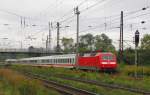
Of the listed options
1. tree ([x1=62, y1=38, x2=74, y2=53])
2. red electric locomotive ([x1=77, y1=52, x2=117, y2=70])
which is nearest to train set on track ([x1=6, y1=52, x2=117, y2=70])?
red electric locomotive ([x1=77, y1=52, x2=117, y2=70])

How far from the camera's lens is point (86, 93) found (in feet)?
69.9

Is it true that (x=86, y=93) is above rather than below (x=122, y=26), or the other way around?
below

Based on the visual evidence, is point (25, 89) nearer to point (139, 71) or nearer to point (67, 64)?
point (139, 71)

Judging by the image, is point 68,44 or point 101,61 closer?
point 101,61

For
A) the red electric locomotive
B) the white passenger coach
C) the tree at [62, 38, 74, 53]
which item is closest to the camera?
the red electric locomotive

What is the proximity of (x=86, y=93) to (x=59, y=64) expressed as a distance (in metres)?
43.1

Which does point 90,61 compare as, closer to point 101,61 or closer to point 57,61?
point 101,61

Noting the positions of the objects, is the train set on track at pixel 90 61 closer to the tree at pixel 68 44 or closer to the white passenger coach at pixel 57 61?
the white passenger coach at pixel 57 61

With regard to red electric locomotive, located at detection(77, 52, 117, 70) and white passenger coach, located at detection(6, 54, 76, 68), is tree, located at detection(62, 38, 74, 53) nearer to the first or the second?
white passenger coach, located at detection(6, 54, 76, 68)

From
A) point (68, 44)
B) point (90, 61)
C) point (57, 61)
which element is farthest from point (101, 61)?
point (68, 44)

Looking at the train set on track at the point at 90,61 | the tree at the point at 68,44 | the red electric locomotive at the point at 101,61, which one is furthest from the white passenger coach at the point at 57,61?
the tree at the point at 68,44

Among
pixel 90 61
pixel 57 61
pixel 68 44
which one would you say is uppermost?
pixel 68 44

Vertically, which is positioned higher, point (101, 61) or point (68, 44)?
point (68, 44)

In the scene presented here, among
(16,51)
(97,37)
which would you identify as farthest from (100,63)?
(97,37)
